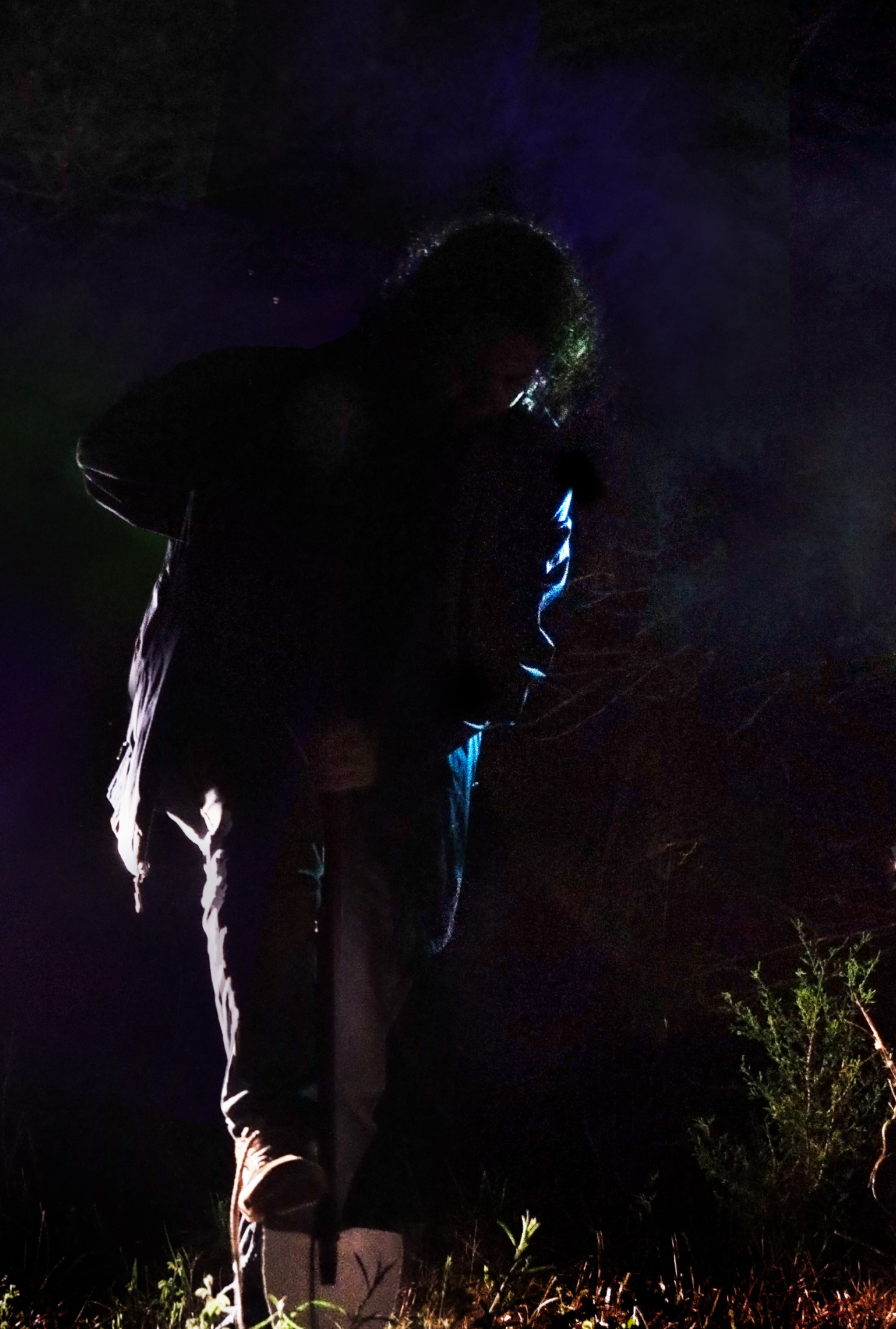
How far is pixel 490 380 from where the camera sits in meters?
2.81

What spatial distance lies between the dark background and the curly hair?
73 mm

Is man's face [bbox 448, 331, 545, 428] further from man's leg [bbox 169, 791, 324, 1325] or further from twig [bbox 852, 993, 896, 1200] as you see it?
twig [bbox 852, 993, 896, 1200]

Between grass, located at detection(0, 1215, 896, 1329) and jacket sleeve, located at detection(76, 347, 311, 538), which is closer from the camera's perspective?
grass, located at detection(0, 1215, 896, 1329)

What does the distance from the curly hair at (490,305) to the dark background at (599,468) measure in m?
0.07

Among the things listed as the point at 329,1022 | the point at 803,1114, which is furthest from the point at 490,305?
the point at 803,1114

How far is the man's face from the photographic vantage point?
9.20ft

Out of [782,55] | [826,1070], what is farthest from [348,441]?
[826,1070]

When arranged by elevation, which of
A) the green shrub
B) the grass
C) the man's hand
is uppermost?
the man's hand

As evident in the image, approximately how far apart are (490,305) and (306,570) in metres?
0.75

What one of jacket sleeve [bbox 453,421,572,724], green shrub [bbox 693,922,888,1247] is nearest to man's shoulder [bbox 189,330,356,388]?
jacket sleeve [bbox 453,421,572,724]

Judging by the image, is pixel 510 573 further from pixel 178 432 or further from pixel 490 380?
pixel 178 432

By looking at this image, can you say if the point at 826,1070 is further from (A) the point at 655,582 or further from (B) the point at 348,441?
(B) the point at 348,441

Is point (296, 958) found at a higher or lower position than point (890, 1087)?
higher

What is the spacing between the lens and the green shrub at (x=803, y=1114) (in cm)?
277
